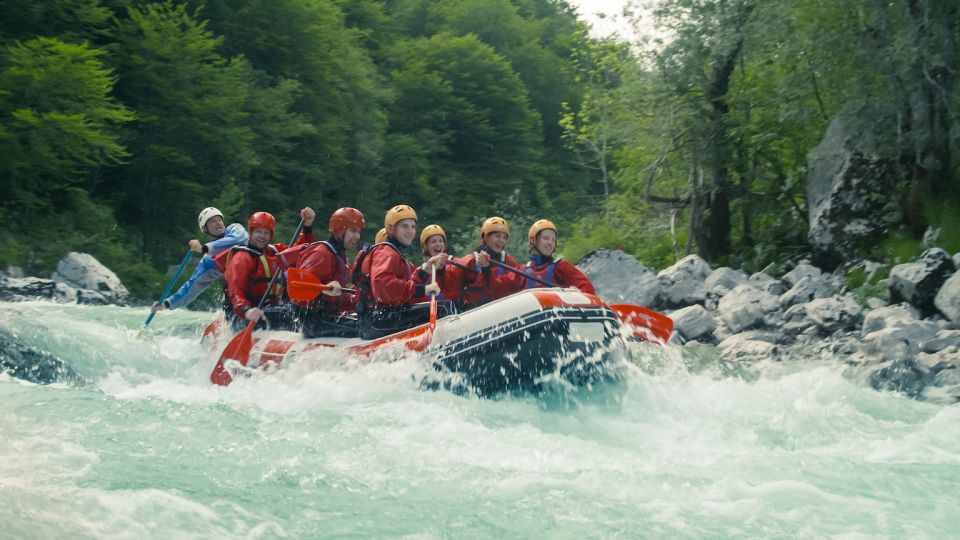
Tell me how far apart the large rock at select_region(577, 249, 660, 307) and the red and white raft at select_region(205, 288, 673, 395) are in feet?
24.5

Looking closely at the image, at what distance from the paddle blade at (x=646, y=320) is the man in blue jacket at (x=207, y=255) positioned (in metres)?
3.94

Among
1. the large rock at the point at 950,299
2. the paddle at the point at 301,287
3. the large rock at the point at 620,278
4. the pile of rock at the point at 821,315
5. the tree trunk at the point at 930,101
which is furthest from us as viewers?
the large rock at the point at 620,278

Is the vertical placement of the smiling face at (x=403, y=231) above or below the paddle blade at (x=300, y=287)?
above

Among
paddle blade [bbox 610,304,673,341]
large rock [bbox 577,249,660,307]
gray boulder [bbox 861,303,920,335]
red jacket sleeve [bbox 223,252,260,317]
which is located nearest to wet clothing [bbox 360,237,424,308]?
red jacket sleeve [bbox 223,252,260,317]

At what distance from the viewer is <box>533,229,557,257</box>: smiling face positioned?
318 inches

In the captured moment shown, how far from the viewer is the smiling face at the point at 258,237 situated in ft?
29.0

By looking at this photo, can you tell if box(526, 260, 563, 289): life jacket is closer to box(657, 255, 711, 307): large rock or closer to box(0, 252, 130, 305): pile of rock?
box(657, 255, 711, 307): large rock

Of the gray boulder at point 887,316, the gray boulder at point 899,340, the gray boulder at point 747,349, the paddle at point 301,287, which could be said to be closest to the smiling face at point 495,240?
the paddle at point 301,287

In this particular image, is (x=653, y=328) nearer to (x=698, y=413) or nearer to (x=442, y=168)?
(x=698, y=413)

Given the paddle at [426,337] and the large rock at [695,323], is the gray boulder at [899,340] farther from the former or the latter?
the paddle at [426,337]

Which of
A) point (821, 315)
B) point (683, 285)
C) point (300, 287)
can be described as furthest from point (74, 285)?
point (821, 315)

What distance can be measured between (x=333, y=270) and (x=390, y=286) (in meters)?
1.14

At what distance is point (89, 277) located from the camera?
715 inches

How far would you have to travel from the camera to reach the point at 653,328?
7.97 metres
